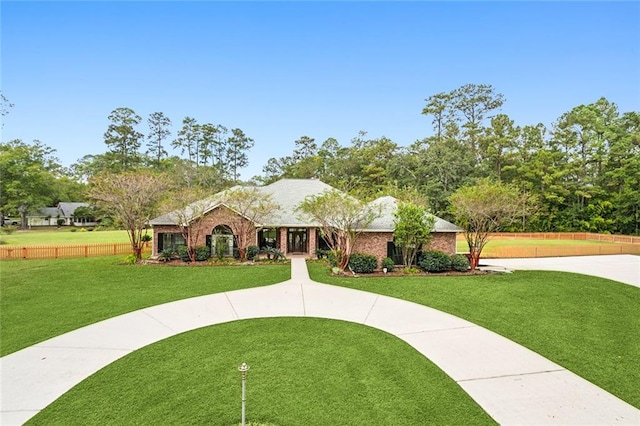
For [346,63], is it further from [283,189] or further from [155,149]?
[155,149]

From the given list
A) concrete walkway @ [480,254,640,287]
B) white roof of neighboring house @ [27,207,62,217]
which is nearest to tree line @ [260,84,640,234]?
concrete walkway @ [480,254,640,287]

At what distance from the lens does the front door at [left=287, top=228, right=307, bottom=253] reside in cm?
1997

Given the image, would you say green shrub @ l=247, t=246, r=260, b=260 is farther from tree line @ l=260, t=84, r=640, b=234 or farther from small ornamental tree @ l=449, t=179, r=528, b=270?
tree line @ l=260, t=84, r=640, b=234

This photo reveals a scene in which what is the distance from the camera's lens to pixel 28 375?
5.76 m

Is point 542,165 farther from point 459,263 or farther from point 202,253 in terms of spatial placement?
point 202,253

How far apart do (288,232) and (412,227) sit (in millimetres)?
7978

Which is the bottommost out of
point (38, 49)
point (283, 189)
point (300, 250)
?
point (300, 250)

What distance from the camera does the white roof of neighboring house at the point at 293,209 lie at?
17.0 meters

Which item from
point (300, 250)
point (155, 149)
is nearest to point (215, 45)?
point (300, 250)

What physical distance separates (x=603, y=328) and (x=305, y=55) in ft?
64.1

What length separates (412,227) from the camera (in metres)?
15.4

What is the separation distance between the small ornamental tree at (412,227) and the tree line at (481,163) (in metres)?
17.8

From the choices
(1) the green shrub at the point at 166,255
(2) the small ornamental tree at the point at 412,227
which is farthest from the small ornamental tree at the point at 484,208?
(1) the green shrub at the point at 166,255

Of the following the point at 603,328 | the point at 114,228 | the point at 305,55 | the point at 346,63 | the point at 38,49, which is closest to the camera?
the point at 603,328
